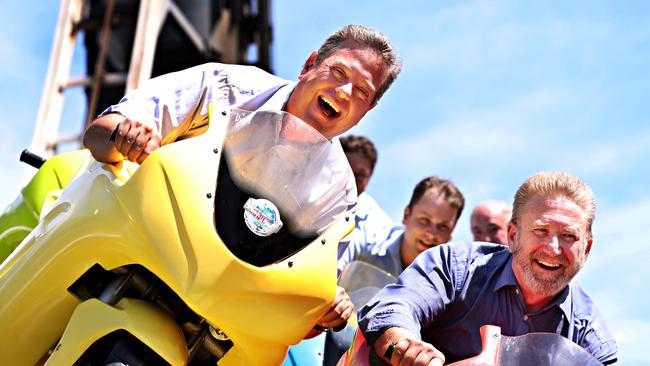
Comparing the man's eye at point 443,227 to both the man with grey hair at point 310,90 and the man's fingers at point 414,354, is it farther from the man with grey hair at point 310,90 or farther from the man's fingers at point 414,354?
the man's fingers at point 414,354

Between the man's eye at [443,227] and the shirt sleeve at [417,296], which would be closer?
the shirt sleeve at [417,296]

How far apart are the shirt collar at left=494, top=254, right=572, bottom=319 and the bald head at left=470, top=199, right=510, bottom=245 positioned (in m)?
3.05

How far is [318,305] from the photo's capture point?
221cm

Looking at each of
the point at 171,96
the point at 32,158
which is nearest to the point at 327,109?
the point at 171,96

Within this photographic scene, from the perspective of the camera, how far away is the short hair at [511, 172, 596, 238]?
105 inches

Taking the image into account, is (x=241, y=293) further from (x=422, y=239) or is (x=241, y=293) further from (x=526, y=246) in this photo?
(x=422, y=239)

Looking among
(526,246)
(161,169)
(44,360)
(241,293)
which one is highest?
(526,246)

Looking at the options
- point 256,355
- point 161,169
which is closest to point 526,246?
point 256,355

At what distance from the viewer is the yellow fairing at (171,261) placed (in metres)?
2.05

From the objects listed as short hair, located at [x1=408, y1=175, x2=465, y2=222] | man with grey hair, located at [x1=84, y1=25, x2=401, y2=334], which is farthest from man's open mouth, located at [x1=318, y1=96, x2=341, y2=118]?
short hair, located at [x1=408, y1=175, x2=465, y2=222]

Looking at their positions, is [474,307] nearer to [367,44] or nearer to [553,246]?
[553,246]

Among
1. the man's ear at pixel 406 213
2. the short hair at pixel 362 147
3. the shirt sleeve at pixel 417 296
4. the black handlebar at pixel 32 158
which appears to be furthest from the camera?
the short hair at pixel 362 147

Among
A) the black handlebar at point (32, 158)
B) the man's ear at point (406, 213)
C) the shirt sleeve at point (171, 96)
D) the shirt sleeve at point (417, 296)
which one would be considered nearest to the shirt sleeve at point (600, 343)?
the shirt sleeve at point (417, 296)

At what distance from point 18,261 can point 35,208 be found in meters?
0.96
